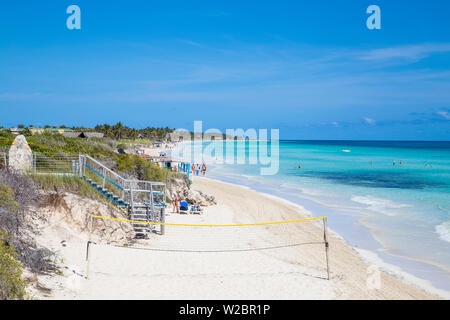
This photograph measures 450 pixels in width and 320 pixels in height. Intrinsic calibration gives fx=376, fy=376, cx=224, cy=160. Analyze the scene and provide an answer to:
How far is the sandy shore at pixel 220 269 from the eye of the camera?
781cm

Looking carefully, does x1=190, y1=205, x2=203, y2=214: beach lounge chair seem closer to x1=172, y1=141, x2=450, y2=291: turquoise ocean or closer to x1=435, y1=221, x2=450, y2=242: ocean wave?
x1=172, y1=141, x2=450, y2=291: turquoise ocean

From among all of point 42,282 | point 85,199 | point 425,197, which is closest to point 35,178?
point 85,199

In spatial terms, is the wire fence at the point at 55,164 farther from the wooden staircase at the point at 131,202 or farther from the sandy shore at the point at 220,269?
the sandy shore at the point at 220,269

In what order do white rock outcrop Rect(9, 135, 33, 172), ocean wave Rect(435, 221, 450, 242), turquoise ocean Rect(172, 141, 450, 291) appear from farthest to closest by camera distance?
1. ocean wave Rect(435, 221, 450, 242)
2. white rock outcrop Rect(9, 135, 33, 172)
3. turquoise ocean Rect(172, 141, 450, 291)

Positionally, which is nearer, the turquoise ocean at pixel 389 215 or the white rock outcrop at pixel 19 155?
the turquoise ocean at pixel 389 215

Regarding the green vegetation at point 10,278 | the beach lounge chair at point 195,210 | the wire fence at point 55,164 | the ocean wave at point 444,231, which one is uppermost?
the wire fence at point 55,164

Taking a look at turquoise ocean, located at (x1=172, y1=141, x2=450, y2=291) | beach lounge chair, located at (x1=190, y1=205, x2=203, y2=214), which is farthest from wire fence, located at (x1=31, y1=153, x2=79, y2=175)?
turquoise ocean, located at (x1=172, y1=141, x2=450, y2=291)

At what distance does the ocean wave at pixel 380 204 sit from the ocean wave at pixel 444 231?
8.81 ft

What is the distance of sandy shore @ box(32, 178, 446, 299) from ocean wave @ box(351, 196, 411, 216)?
6873 millimetres

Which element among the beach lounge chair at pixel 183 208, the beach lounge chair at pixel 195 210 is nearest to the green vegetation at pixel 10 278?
the beach lounge chair at pixel 183 208

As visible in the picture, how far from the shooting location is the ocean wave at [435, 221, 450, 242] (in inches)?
570

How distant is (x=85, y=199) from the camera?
11680 mm

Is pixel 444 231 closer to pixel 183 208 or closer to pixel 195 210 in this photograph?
pixel 195 210
